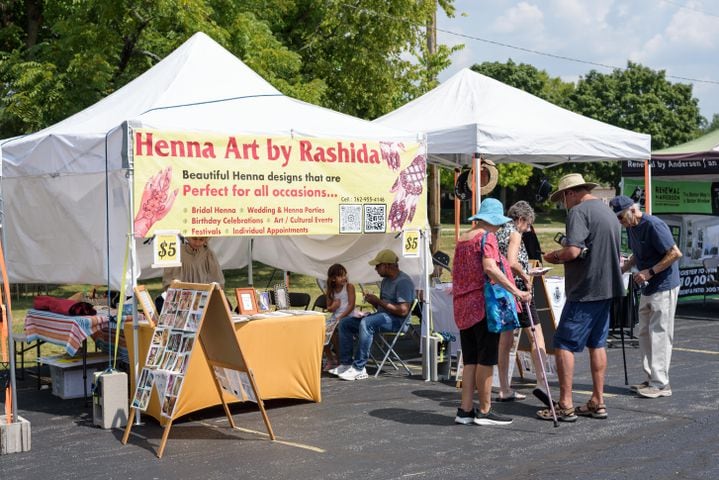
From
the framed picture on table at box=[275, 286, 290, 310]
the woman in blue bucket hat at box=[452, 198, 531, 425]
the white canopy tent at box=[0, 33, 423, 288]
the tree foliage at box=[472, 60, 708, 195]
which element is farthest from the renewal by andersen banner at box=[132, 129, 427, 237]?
the tree foliage at box=[472, 60, 708, 195]

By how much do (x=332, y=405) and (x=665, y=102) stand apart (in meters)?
48.4

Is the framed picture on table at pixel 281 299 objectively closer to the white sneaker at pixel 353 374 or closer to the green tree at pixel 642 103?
the white sneaker at pixel 353 374

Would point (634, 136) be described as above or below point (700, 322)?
above

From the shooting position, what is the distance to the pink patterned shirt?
6.88 m

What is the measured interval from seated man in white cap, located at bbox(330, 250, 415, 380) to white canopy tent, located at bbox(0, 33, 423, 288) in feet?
1.24

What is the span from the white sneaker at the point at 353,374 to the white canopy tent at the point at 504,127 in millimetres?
2687

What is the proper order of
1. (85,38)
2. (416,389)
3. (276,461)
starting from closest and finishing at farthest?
(276,461) < (416,389) < (85,38)

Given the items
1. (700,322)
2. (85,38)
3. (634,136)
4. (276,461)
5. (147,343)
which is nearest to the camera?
(276,461)

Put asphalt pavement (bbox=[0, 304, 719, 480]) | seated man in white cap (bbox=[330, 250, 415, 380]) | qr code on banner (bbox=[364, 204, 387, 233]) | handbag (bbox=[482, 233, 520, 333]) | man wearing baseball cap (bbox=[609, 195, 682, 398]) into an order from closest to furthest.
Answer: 1. asphalt pavement (bbox=[0, 304, 719, 480])
2. handbag (bbox=[482, 233, 520, 333])
3. man wearing baseball cap (bbox=[609, 195, 682, 398])
4. qr code on banner (bbox=[364, 204, 387, 233])
5. seated man in white cap (bbox=[330, 250, 415, 380])

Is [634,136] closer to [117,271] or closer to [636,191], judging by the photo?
[636,191]

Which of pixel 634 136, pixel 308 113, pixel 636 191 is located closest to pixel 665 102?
pixel 636 191

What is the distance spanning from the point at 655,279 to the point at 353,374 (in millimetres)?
2965

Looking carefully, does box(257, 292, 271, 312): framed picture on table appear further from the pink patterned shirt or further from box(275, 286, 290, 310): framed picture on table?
the pink patterned shirt

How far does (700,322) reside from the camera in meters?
13.4
